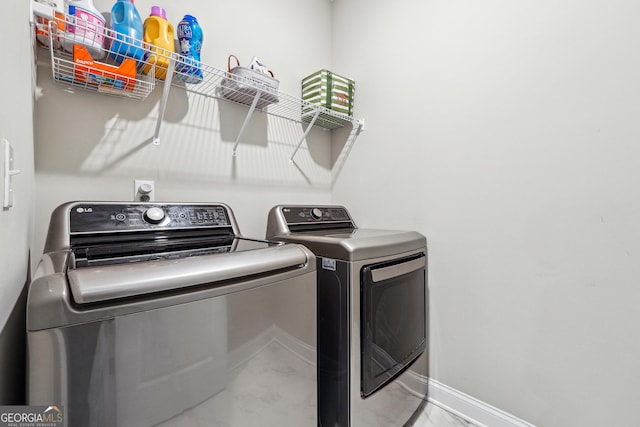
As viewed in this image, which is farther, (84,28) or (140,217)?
(140,217)

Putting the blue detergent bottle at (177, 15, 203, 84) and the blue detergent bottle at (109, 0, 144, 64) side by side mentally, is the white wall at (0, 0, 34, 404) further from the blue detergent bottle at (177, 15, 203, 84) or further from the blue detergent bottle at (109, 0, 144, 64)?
the blue detergent bottle at (177, 15, 203, 84)

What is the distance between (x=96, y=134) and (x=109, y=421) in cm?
112

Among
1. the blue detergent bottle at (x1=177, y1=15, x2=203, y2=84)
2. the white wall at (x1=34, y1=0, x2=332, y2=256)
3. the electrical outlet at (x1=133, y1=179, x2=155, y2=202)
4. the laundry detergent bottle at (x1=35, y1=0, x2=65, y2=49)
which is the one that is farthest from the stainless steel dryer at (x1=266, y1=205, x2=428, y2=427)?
the laundry detergent bottle at (x1=35, y1=0, x2=65, y2=49)

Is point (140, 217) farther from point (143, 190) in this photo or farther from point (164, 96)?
point (164, 96)

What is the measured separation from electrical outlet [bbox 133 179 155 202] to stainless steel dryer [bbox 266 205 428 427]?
25.6 inches

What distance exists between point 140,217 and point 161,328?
2.03ft

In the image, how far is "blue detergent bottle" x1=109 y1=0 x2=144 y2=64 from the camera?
110 centimetres

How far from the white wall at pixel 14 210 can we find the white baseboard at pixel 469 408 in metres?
1.64

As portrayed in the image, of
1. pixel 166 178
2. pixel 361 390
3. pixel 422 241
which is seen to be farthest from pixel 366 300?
pixel 166 178

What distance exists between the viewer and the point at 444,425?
136 cm

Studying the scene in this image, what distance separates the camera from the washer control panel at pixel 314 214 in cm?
156

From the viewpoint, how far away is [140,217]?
1.11 m

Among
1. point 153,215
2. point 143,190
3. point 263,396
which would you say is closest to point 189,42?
point 143,190

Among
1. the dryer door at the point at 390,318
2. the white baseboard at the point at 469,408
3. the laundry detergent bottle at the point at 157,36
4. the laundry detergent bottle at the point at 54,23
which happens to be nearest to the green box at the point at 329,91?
the laundry detergent bottle at the point at 157,36
